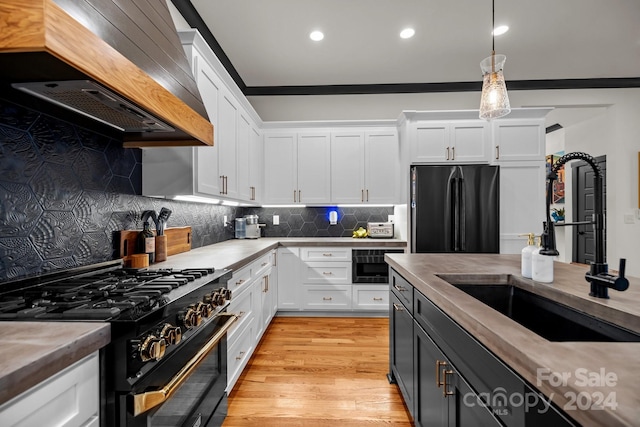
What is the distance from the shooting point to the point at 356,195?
404 cm

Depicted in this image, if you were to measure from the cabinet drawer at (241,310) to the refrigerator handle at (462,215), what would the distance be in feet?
7.75

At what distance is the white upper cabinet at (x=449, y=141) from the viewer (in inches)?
146

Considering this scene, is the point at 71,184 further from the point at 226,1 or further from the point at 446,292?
the point at 226,1

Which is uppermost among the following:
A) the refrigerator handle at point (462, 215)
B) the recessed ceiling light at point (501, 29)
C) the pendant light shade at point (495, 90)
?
the recessed ceiling light at point (501, 29)

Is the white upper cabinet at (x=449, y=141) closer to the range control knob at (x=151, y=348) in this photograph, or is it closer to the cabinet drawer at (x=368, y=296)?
the cabinet drawer at (x=368, y=296)

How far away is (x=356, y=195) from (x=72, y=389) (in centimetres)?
353

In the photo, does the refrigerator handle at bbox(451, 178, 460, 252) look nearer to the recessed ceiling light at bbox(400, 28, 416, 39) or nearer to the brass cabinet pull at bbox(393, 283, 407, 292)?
the recessed ceiling light at bbox(400, 28, 416, 39)

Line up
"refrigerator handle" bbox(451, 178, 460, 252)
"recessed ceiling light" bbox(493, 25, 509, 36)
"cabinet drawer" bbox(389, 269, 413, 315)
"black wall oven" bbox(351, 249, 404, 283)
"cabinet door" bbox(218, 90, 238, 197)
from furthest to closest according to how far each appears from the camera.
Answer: "black wall oven" bbox(351, 249, 404, 283)
"refrigerator handle" bbox(451, 178, 460, 252)
"recessed ceiling light" bbox(493, 25, 509, 36)
"cabinet door" bbox(218, 90, 238, 197)
"cabinet drawer" bbox(389, 269, 413, 315)

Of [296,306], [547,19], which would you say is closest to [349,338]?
[296,306]

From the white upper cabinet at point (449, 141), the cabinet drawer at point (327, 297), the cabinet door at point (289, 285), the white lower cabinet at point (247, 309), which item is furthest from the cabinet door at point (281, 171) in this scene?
the white upper cabinet at point (449, 141)

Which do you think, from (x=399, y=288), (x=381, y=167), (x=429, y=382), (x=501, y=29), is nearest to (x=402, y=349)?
(x=399, y=288)

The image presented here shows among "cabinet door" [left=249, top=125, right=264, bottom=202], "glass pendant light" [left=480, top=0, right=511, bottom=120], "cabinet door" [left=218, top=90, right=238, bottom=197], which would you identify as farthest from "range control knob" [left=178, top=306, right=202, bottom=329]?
"cabinet door" [left=249, top=125, right=264, bottom=202]

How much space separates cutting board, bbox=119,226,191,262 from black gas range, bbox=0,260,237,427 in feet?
0.66

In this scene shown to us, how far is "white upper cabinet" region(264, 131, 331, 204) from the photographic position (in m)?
4.06
